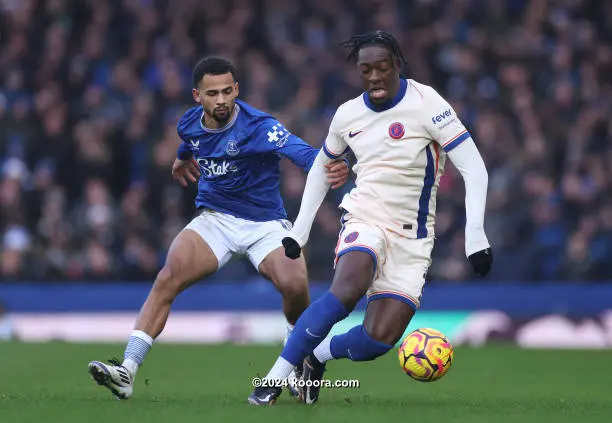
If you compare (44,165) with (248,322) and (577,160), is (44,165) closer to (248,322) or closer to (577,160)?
(248,322)

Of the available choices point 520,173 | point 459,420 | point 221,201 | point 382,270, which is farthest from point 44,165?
point 459,420

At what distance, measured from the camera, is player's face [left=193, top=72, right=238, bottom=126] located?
8.29 metres

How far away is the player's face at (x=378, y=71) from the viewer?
7410 mm

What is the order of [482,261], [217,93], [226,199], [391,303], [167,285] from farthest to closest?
[226,199], [217,93], [167,285], [391,303], [482,261]

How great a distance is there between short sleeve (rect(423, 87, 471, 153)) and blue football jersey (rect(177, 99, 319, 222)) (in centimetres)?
109

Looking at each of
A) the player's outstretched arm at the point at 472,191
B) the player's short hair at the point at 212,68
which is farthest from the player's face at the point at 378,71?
the player's short hair at the point at 212,68

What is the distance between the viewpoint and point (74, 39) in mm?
18594

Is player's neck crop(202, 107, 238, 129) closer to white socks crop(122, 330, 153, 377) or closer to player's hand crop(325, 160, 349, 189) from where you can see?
player's hand crop(325, 160, 349, 189)

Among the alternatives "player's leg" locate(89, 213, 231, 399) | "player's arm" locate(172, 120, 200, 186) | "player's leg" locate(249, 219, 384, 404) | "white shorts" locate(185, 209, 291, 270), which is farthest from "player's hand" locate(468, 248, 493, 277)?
"player's arm" locate(172, 120, 200, 186)

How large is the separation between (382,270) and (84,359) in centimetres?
550

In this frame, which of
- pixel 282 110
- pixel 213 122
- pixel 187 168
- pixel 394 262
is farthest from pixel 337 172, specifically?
pixel 282 110

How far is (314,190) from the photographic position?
7816mm

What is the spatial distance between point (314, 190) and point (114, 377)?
5.72 feet

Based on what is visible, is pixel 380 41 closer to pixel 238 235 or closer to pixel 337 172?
pixel 337 172
